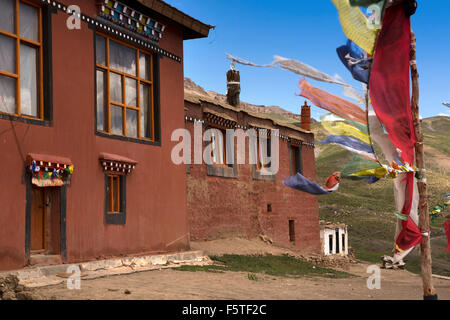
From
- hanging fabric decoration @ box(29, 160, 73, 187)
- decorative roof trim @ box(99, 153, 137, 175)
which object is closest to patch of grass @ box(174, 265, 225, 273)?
decorative roof trim @ box(99, 153, 137, 175)

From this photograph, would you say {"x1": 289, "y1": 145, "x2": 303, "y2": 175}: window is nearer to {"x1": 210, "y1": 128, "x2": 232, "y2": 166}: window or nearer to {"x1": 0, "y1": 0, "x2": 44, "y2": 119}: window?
{"x1": 210, "y1": 128, "x2": 232, "y2": 166}: window

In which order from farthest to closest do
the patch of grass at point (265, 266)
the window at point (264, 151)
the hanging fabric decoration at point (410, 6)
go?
1. the window at point (264, 151)
2. the patch of grass at point (265, 266)
3. the hanging fabric decoration at point (410, 6)

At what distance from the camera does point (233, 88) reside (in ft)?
78.4

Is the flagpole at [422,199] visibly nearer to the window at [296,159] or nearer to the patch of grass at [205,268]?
the patch of grass at [205,268]

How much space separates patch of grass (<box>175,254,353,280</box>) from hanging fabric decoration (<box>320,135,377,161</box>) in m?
7.27

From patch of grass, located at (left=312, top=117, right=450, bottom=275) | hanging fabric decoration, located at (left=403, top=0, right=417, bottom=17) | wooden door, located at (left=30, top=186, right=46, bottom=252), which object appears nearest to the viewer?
hanging fabric decoration, located at (left=403, top=0, right=417, bottom=17)

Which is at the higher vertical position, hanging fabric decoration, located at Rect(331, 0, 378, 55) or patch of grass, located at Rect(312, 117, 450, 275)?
hanging fabric decoration, located at Rect(331, 0, 378, 55)

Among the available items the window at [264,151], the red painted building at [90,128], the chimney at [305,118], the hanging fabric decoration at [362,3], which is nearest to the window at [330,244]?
the chimney at [305,118]

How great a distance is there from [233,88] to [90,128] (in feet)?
39.2

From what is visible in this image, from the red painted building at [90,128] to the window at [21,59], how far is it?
0.8 inches

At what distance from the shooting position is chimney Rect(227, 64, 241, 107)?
2372 centimetres

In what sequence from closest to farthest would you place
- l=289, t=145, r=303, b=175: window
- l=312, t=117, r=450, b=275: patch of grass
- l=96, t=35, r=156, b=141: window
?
1. l=96, t=35, r=156, b=141: window
2. l=289, t=145, r=303, b=175: window
3. l=312, t=117, r=450, b=275: patch of grass

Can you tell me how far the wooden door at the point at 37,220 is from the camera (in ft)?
37.4
